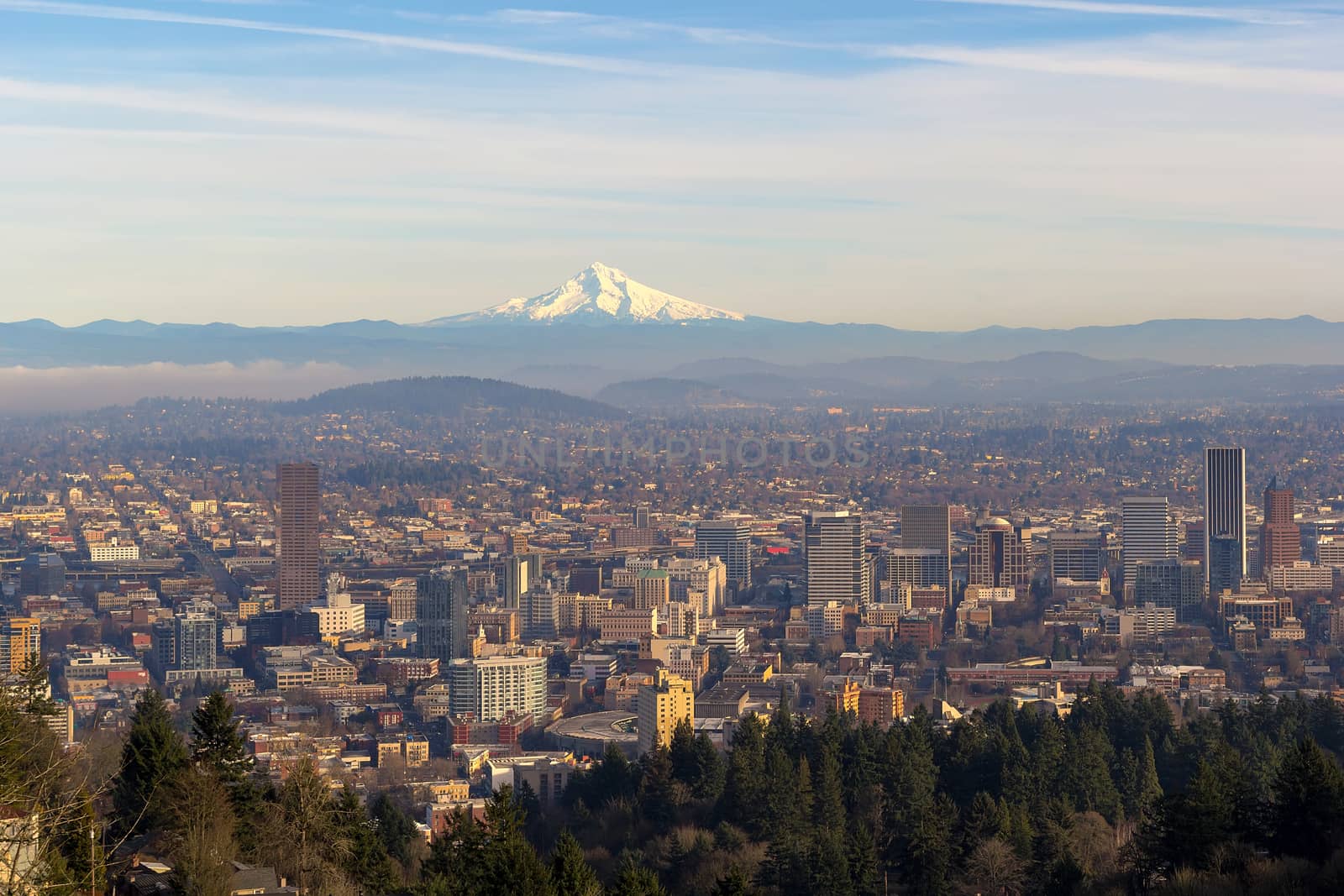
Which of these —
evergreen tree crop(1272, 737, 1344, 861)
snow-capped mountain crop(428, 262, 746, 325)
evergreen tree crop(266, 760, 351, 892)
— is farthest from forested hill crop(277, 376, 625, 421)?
evergreen tree crop(266, 760, 351, 892)

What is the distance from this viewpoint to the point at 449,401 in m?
117

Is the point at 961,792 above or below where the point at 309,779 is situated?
below

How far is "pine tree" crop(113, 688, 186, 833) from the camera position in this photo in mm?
11977

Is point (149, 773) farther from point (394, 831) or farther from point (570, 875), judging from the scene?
point (394, 831)

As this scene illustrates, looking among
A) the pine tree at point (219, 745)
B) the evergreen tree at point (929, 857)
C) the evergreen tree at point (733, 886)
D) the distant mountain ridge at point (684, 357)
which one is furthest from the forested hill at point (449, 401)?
the evergreen tree at point (733, 886)

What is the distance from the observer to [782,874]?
15.7 meters

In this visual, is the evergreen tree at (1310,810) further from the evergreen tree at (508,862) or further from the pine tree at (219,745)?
the pine tree at (219,745)

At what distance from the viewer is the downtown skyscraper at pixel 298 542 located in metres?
44.2

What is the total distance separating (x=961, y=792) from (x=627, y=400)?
392ft

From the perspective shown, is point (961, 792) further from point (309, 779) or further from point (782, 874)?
point (309, 779)

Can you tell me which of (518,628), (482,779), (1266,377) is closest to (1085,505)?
(518,628)

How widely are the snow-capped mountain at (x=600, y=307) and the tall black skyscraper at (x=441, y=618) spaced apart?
133 m

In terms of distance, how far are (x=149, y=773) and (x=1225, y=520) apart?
4263cm

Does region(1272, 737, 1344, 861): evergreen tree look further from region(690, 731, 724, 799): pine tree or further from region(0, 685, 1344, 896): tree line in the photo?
region(690, 731, 724, 799): pine tree
